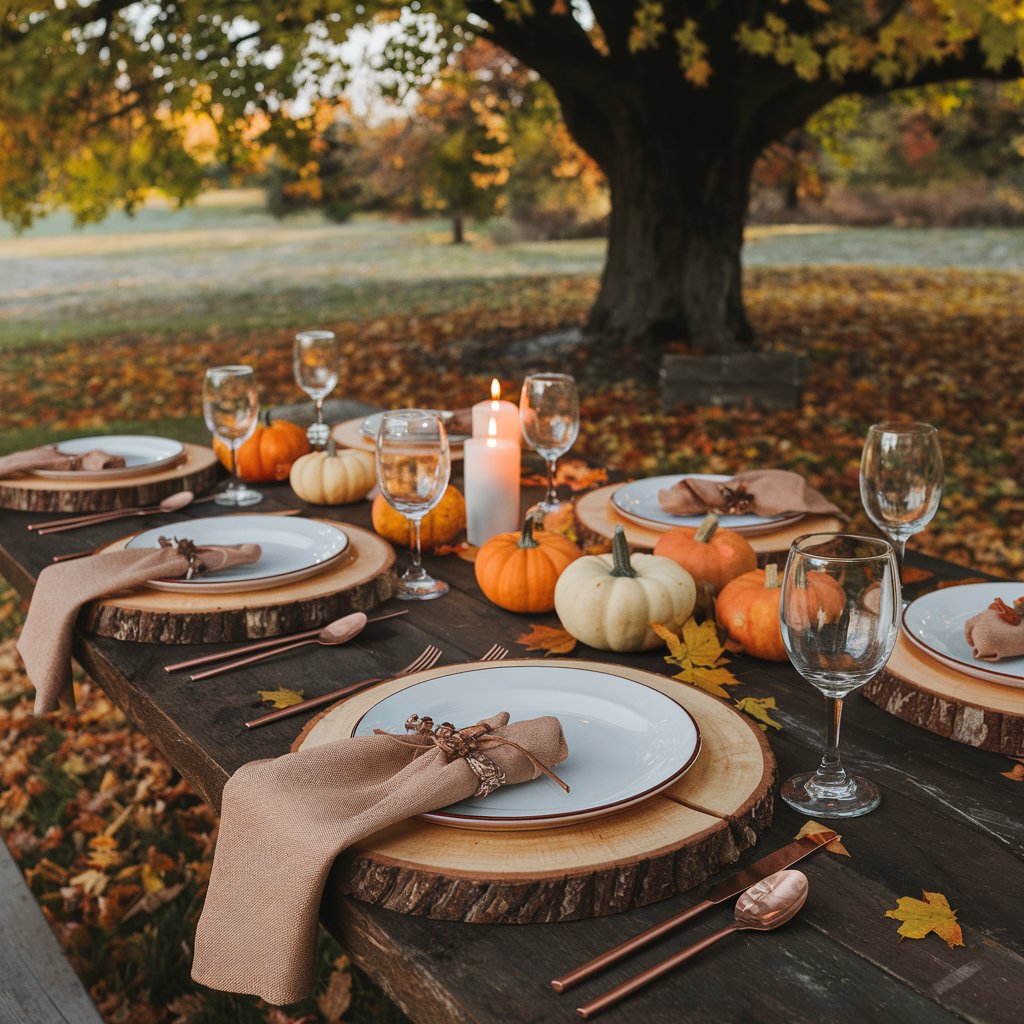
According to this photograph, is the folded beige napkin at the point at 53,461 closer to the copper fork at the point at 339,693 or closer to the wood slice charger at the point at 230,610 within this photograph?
the wood slice charger at the point at 230,610

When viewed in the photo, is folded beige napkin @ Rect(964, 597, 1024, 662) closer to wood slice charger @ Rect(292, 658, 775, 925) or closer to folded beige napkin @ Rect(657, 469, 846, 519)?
wood slice charger @ Rect(292, 658, 775, 925)

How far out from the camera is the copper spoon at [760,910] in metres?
1.11

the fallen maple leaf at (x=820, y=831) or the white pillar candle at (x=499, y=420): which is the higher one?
the white pillar candle at (x=499, y=420)

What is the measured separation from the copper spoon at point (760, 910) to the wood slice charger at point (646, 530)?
1.15 meters

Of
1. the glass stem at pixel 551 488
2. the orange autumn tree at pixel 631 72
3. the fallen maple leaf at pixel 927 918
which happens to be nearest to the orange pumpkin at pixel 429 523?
the glass stem at pixel 551 488

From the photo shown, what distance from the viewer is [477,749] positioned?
1345 millimetres

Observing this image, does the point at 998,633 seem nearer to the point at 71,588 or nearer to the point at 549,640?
the point at 549,640

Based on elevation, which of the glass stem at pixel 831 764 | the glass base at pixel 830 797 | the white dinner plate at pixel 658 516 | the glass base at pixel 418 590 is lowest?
the glass base at pixel 418 590

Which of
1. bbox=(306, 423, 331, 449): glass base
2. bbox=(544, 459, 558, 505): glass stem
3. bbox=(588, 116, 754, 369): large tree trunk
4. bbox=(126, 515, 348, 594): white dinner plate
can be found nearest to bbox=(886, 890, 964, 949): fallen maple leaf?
bbox=(126, 515, 348, 594): white dinner plate

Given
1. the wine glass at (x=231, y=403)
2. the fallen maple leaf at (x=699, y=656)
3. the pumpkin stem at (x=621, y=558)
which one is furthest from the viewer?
the wine glass at (x=231, y=403)

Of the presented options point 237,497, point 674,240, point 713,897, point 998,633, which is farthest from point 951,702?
point 674,240

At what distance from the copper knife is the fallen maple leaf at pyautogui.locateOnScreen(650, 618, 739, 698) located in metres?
0.48

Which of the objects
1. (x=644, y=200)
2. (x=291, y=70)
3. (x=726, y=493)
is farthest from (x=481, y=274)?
(x=726, y=493)

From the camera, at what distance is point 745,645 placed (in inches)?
77.2
